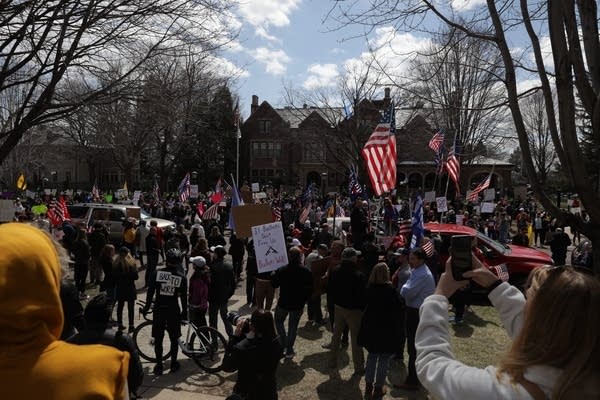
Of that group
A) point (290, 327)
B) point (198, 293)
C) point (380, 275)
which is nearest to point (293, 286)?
point (290, 327)

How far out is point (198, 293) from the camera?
25.5ft

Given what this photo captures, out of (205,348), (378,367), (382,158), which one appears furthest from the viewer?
(382,158)

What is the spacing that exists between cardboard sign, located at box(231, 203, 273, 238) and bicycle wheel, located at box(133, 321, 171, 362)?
2.78 m

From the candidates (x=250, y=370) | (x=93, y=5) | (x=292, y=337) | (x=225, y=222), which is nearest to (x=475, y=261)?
(x=250, y=370)

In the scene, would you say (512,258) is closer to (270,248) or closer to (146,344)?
(270,248)

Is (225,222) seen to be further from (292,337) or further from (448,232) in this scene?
(292,337)

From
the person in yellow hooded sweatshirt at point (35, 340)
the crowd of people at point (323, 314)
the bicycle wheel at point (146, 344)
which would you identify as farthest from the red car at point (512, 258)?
the person in yellow hooded sweatshirt at point (35, 340)

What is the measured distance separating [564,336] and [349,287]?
18.3ft

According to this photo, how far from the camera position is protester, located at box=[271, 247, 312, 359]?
7.88 metres

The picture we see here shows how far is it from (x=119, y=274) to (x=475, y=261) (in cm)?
776

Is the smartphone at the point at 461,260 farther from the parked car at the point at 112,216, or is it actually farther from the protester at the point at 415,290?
the parked car at the point at 112,216

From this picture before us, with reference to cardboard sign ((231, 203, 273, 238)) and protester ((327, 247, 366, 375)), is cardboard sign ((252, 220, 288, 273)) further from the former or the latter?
cardboard sign ((231, 203, 273, 238))

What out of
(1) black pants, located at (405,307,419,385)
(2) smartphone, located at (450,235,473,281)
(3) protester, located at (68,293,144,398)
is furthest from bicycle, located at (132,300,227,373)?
(2) smartphone, located at (450,235,473,281)

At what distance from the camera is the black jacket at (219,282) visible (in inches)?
322
